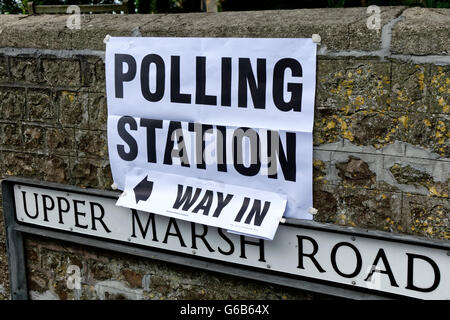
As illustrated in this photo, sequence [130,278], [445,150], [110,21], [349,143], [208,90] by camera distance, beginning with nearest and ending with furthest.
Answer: [445,150] < [349,143] < [208,90] < [110,21] < [130,278]

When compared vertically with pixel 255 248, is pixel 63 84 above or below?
above

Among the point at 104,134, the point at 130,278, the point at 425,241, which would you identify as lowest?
the point at 130,278

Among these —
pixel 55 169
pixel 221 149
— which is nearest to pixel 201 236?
pixel 221 149

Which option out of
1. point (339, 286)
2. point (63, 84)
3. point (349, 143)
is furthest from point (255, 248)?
point (63, 84)

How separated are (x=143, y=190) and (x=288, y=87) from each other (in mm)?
917

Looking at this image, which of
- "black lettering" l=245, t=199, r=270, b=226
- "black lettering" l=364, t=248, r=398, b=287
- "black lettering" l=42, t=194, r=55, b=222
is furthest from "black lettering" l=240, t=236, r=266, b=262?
"black lettering" l=42, t=194, r=55, b=222

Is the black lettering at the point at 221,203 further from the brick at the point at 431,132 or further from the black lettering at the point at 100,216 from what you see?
the brick at the point at 431,132

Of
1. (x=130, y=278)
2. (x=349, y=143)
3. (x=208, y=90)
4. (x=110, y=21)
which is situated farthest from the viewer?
(x=130, y=278)

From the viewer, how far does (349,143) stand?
2293 mm

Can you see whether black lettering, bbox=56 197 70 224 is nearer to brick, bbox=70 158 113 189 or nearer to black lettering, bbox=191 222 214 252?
brick, bbox=70 158 113 189

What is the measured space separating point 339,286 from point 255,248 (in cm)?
41

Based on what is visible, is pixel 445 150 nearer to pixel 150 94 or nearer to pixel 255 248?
pixel 255 248

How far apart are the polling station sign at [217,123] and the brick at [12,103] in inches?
24.2

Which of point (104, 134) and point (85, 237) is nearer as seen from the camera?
point (104, 134)
